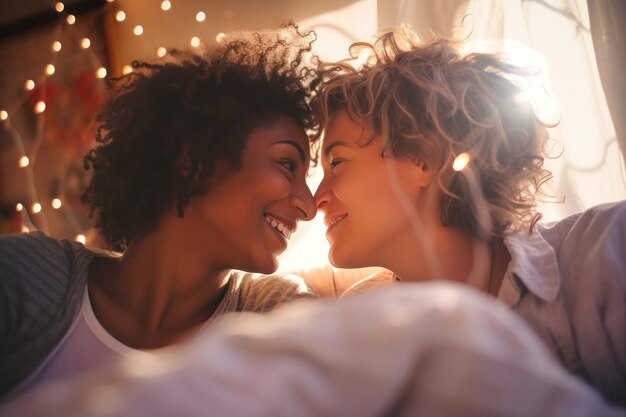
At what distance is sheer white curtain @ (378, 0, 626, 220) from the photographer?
1.25 m

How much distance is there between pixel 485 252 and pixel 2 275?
944 millimetres

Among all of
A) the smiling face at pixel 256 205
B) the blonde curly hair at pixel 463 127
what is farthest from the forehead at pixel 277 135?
the blonde curly hair at pixel 463 127

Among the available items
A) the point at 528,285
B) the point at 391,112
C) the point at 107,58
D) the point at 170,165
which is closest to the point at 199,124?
the point at 170,165

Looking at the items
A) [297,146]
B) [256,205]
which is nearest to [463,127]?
[297,146]

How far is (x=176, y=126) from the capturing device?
3.66 feet

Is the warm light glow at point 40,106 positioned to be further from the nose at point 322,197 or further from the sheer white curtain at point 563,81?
the sheer white curtain at point 563,81

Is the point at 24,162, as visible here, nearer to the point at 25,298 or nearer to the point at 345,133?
the point at 25,298

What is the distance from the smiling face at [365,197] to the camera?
3.57ft

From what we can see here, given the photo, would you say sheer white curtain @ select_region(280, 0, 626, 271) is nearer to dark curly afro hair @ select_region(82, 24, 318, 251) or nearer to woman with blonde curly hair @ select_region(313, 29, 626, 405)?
woman with blonde curly hair @ select_region(313, 29, 626, 405)

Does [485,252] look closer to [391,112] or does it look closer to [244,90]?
[391,112]

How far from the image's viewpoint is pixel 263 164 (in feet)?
3.57

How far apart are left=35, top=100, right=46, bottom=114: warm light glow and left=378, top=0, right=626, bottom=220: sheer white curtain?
1.53 m

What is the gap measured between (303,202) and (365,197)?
0.14 m

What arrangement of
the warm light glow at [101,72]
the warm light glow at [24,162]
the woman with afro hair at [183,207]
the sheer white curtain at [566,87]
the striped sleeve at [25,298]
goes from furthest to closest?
the warm light glow at [24,162], the warm light glow at [101,72], the sheer white curtain at [566,87], the woman with afro hair at [183,207], the striped sleeve at [25,298]
